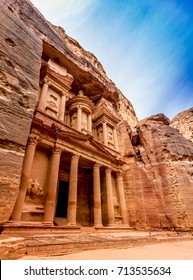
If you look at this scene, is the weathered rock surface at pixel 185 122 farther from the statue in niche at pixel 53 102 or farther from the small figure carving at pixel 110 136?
the statue in niche at pixel 53 102

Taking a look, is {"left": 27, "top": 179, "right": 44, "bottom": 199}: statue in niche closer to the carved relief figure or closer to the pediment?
the pediment

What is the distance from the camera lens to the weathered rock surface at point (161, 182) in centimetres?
1134

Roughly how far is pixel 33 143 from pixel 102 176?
715 cm

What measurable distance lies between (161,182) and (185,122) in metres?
18.5

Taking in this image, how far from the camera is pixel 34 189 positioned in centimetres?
836

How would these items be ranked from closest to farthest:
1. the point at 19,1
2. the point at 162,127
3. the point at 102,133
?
the point at 19,1 → the point at 162,127 → the point at 102,133

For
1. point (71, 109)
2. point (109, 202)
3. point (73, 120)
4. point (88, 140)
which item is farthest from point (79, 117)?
point (109, 202)

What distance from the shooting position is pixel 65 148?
1043 cm

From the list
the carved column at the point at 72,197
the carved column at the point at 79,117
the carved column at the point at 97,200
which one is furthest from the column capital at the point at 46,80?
the carved column at the point at 97,200

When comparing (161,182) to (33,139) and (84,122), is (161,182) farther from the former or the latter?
(33,139)

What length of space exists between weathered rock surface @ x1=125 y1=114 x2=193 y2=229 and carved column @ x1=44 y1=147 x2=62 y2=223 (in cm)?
766

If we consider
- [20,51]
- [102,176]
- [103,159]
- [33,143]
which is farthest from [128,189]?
[20,51]

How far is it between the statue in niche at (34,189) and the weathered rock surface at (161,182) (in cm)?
824
